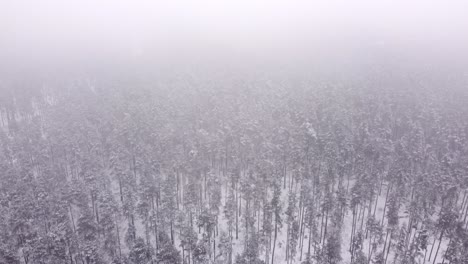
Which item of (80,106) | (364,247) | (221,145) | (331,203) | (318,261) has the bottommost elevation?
(364,247)

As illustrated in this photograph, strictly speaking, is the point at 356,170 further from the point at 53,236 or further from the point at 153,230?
the point at 53,236

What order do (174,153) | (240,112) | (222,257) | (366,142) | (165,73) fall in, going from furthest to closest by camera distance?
1. (165,73)
2. (240,112)
3. (366,142)
4. (174,153)
5. (222,257)

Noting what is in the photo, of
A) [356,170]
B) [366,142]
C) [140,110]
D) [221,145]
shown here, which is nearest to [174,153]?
[221,145]

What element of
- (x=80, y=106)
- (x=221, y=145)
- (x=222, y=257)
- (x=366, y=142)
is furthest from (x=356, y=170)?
(x=80, y=106)

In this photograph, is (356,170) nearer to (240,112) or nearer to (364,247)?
(364,247)

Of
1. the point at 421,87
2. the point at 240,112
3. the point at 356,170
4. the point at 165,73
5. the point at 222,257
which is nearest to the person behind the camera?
the point at 222,257

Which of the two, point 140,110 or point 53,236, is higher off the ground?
point 140,110

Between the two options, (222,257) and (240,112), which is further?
(240,112)
